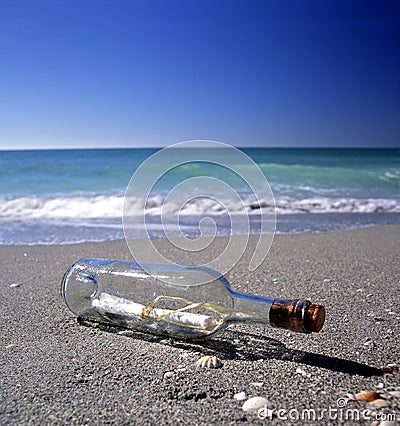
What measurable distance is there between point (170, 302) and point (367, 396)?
77 centimetres

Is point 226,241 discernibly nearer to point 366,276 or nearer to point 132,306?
point 366,276

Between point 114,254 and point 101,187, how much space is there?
8806mm

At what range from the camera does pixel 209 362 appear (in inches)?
59.0

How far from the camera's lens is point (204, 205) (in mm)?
7422

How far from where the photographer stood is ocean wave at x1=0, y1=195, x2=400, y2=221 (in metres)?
7.21

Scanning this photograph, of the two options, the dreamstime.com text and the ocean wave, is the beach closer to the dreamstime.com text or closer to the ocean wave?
the dreamstime.com text

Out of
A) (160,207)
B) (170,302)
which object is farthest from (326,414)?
(160,207)

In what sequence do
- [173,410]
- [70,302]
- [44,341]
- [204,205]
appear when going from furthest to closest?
1. [204,205]
2. [70,302]
3. [44,341]
4. [173,410]

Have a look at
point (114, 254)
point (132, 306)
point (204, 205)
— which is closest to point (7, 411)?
point (132, 306)

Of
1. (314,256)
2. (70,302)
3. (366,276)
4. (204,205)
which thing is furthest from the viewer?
(204,205)

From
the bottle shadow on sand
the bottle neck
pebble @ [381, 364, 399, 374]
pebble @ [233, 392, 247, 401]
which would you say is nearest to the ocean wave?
the bottle shadow on sand

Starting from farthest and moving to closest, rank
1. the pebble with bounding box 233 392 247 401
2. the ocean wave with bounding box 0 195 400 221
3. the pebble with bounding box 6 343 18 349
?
the ocean wave with bounding box 0 195 400 221
the pebble with bounding box 6 343 18 349
the pebble with bounding box 233 392 247 401

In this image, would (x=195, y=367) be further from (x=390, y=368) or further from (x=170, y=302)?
(x=390, y=368)

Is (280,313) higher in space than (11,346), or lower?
higher
